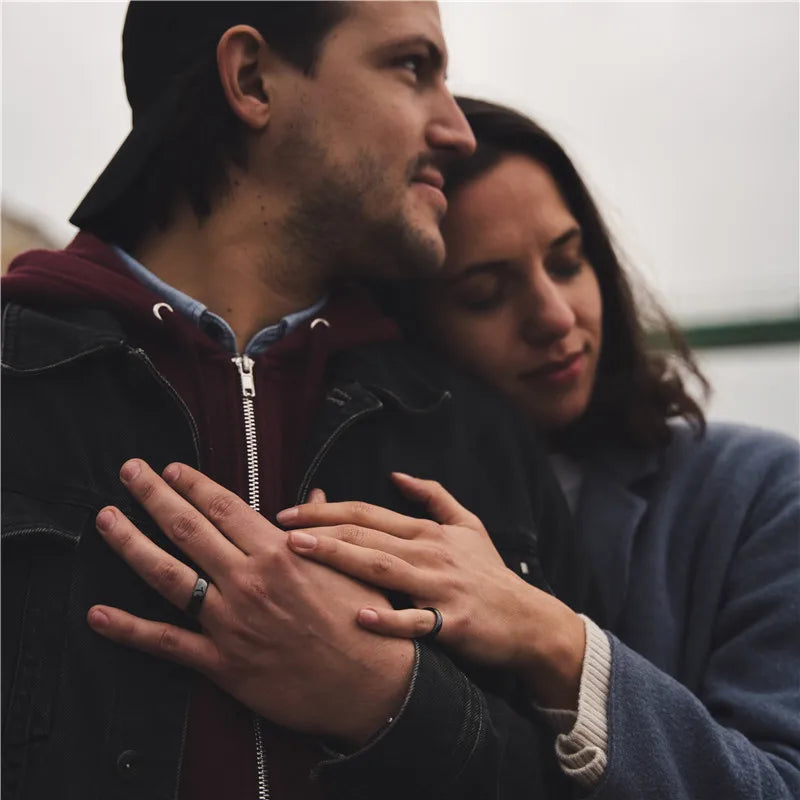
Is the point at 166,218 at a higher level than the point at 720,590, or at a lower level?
higher

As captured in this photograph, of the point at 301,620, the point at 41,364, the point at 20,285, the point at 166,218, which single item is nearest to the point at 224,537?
the point at 301,620

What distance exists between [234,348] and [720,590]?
0.84m

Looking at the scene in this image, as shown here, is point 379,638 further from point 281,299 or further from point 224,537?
point 281,299

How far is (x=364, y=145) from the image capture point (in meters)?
1.44

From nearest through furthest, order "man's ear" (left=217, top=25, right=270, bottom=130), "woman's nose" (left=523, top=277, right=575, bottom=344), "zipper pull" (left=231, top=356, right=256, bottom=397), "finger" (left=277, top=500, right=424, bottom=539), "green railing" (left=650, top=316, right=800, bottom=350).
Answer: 1. "finger" (left=277, top=500, right=424, bottom=539)
2. "zipper pull" (left=231, top=356, right=256, bottom=397)
3. "man's ear" (left=217, top=25, right=270, bottom=130)
4. "woman's nose" (left=523, top=277, right=575, bottom=344)
5. "green railing" (left=650, top=316, right=800, bottom=350)

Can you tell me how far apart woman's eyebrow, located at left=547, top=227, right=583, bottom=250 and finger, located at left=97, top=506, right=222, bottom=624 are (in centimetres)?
94

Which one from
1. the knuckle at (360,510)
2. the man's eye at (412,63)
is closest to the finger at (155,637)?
the knuckle at (360,510)

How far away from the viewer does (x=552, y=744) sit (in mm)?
1269

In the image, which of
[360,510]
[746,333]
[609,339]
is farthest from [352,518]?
[746,333]

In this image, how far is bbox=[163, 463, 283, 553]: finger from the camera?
109cm

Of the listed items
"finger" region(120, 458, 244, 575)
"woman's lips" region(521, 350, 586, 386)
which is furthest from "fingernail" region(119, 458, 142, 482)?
"woman's lips" region(521, 350, 586, 386)

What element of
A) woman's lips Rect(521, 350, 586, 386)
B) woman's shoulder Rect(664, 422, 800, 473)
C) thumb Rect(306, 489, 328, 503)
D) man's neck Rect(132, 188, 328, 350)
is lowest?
woman's shoulder Rect(664, 422, 800, 473)

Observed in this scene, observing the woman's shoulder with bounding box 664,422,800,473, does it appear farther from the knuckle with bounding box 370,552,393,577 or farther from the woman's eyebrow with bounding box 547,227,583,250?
the knuckle with bounding box 370,552,393,577

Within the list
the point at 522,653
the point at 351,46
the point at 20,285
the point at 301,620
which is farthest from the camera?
the point at 351,46
